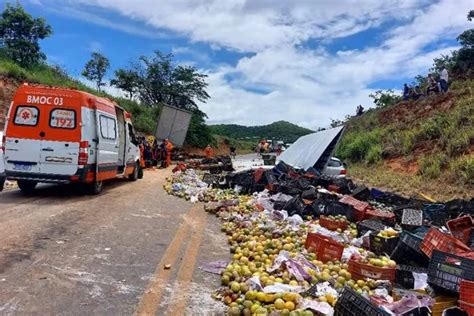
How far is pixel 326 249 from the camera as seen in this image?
20.1 ft

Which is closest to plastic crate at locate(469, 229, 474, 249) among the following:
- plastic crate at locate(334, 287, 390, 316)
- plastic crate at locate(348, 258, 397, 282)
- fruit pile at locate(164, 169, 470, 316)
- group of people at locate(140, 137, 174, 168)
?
fruit pile at locate(164, 169, 470, 316)

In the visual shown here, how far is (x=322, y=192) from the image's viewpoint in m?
11.5

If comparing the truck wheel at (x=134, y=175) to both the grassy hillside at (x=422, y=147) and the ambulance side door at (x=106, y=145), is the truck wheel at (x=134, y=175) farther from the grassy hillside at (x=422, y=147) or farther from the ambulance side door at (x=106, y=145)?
the grassy hillside at (x=422, y=147)

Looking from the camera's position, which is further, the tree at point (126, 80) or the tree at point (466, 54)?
the tree at point (126, 80)

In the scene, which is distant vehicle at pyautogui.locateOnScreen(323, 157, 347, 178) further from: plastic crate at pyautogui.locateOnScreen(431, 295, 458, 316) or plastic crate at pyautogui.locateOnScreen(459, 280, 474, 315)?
plastic crate at pyautogui.locateOnScreen(459, 280, 474, 315)

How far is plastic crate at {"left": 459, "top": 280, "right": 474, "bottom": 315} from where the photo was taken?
3.88 m

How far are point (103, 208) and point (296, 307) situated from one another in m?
6.64

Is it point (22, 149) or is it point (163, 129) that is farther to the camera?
point (163, 129)

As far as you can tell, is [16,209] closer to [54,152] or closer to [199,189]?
[54,152]

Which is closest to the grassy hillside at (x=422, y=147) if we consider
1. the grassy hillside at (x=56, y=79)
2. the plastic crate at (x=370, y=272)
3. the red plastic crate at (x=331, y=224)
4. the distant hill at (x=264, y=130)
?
the red plastic crate at (x=331, y=224)

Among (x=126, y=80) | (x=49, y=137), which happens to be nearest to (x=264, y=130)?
(x=126, y=80)

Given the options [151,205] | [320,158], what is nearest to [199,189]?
[151,205]

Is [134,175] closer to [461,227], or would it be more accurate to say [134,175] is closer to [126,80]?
[461,227]

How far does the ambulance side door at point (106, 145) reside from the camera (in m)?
11.6
